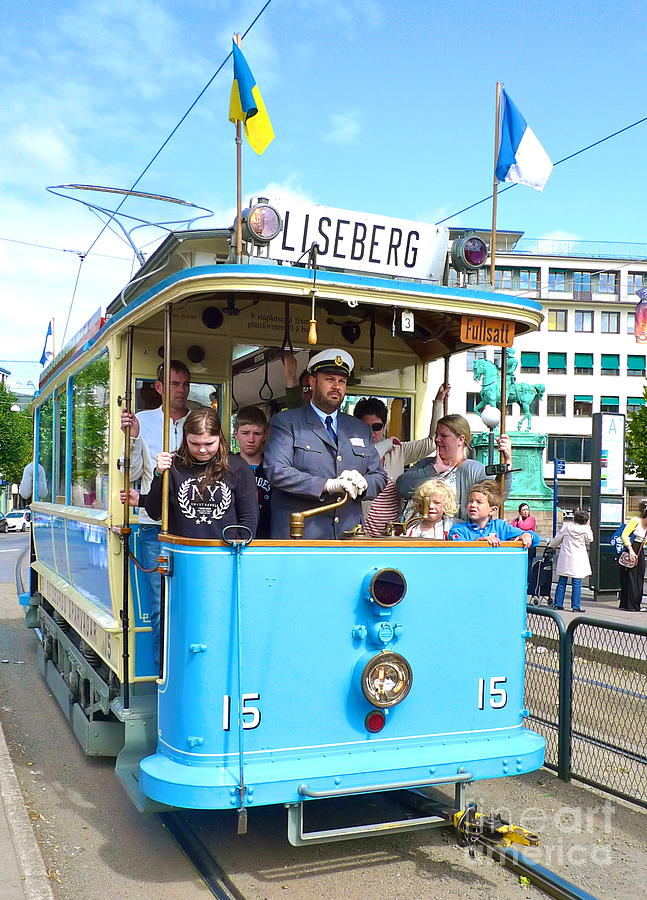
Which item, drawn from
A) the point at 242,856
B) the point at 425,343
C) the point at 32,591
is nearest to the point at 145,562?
the point at 242,856

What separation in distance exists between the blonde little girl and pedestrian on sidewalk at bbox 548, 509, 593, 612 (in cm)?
918

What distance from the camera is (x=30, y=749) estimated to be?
6625mm

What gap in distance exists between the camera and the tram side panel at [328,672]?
13.1 feet

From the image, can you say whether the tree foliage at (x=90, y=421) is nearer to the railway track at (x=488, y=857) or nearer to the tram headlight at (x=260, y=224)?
the tram headlight at (x=260, y=224)

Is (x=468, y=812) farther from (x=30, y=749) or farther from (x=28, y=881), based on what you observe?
(x=30, y=749)

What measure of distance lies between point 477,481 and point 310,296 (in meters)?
1.71

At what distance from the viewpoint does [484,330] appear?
16.0 feet

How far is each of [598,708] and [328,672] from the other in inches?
107

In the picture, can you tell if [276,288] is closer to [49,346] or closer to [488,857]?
[488,857]

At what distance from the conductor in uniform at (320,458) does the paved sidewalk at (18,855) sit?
1.95 m

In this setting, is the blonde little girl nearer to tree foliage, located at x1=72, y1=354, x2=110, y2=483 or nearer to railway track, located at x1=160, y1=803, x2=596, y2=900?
railway track, located at x1=160, y1=803, x2=596, y2=900

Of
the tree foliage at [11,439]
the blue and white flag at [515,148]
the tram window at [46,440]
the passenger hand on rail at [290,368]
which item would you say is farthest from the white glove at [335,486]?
the tree foliage at [11,439]

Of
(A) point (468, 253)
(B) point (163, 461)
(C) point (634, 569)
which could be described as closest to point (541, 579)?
(C) point (634, 569)

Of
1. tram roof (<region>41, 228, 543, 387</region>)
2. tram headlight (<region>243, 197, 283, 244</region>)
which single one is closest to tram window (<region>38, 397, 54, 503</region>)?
tram roof (<region>41, 228, 543, 387</region>)
